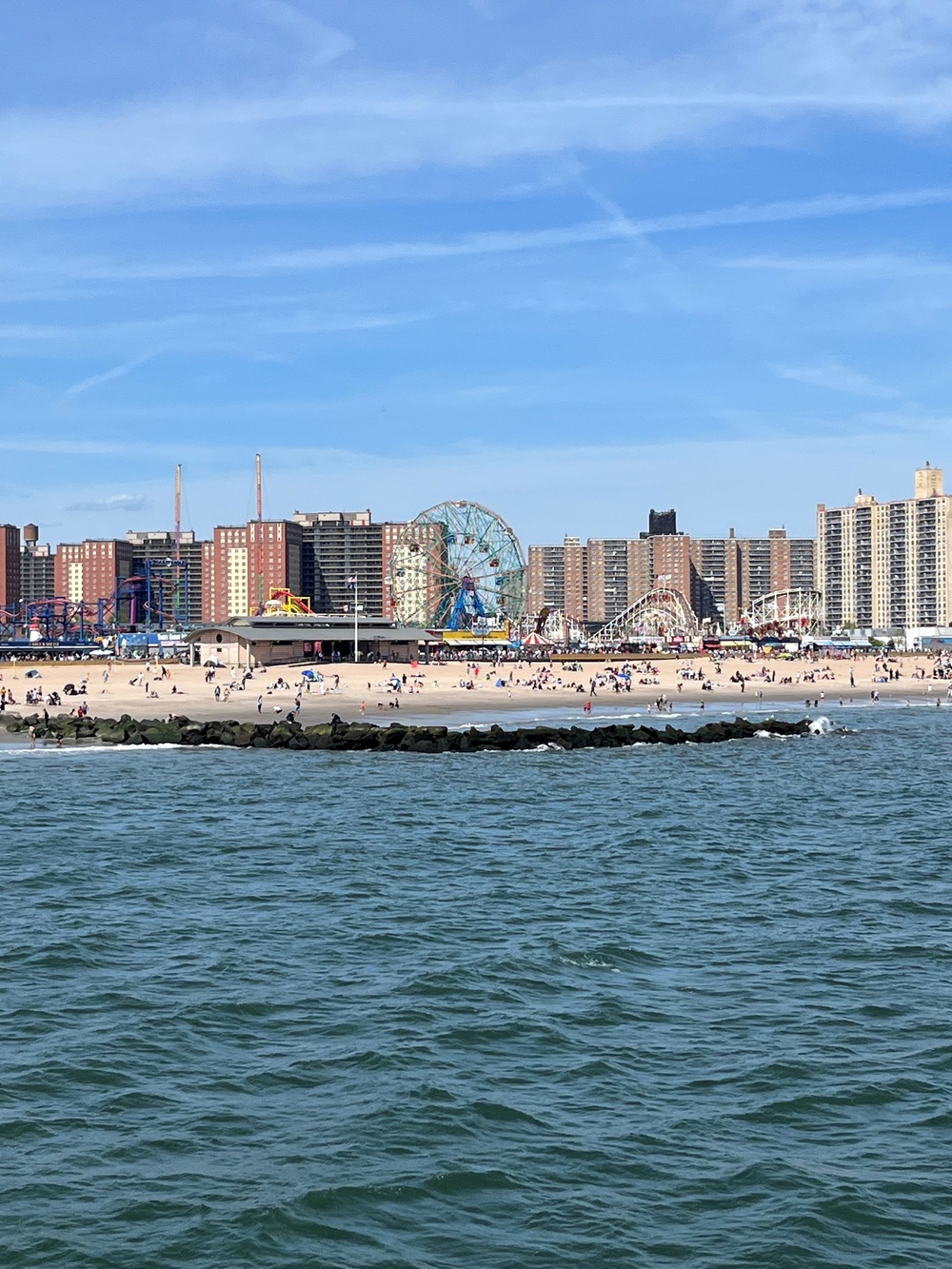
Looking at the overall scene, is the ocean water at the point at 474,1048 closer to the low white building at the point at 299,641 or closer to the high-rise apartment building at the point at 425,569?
the low white building at the point at 299,641

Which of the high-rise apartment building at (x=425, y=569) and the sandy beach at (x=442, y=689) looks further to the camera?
the high-rise apartment building at (x=425, y=569)

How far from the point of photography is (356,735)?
57.7 meters

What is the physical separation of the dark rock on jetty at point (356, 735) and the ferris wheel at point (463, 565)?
100m

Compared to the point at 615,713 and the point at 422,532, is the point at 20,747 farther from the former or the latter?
the point at 422,532

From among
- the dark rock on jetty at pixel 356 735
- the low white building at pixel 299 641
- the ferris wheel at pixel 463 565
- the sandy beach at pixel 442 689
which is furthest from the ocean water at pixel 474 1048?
the ferris wheel at pixel 463 565

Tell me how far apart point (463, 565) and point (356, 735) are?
108m

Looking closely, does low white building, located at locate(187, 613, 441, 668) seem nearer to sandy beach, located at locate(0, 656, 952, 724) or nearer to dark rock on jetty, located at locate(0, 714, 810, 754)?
sandy beach, located at locate(0, 656, 952, 724)

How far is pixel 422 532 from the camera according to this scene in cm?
16412

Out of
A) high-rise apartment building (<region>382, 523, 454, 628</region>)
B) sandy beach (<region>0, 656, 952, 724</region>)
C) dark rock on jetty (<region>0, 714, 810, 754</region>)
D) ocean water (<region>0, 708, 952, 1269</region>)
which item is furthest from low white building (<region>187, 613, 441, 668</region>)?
ocean water (<region>0, 708, 952, 1269</region>)

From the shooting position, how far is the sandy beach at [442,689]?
246ft

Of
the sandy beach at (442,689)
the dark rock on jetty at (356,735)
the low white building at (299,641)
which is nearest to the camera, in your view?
the dark rock on jetty at (356,735)

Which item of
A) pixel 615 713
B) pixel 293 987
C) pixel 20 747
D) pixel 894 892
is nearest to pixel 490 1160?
pixel 293 987

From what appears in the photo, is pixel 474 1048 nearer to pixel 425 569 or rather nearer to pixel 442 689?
pixel 442 689

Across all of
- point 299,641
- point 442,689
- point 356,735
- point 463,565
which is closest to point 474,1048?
point 356,735
